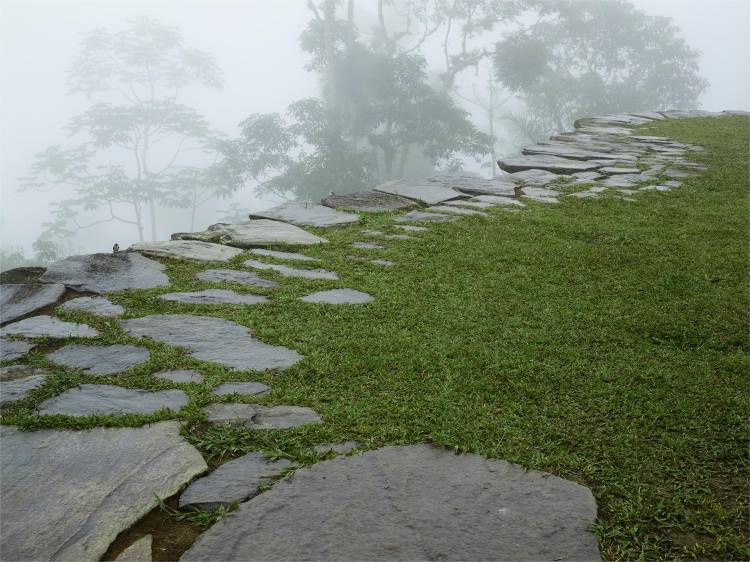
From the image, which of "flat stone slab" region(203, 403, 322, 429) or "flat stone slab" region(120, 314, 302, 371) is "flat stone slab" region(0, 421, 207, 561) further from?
"flat stone slab" region(120, 314, 302, 371)

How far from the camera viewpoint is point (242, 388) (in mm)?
1671

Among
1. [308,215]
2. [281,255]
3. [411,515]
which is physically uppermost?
[308,215]

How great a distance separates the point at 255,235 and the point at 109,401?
1895mm

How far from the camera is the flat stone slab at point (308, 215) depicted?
381 centimetres

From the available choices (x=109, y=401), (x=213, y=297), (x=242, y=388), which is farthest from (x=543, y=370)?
(x=213, y=297)

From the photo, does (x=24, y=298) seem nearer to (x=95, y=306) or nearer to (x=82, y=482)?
(x=95, y=306)

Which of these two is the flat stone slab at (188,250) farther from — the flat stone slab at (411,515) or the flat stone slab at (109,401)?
the flat stone slab at (411,515)

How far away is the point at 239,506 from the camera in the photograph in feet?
3.97

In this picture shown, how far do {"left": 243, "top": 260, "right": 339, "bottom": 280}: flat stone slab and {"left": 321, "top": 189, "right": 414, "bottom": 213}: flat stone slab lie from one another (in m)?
1.36

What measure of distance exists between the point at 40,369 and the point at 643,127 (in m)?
8.19

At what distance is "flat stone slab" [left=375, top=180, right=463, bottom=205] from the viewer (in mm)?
4424

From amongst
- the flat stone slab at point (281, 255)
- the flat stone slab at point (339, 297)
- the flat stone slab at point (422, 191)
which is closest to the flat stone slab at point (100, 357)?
the flat stone slab at point (339, 297)

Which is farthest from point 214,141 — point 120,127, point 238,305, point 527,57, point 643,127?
point 238,305

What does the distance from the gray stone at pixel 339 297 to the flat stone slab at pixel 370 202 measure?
5.52ft
